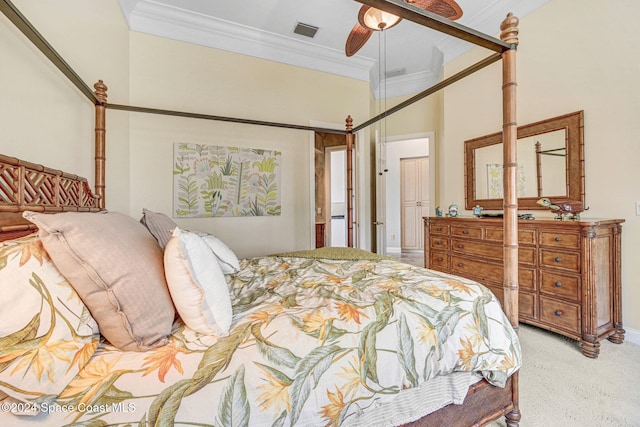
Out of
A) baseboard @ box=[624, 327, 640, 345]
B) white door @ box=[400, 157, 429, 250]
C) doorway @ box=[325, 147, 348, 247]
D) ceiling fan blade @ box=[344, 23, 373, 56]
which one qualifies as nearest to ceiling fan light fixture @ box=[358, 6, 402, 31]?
ceiling fan blade @ box=[344, 23, 373, 56]

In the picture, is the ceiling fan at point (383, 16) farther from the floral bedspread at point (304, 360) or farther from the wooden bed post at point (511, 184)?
the floral bedspread at point (304, 360)

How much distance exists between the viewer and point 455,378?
3.57 ft

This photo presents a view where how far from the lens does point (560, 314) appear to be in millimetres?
2113

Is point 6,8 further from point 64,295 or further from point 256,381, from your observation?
point 256,381

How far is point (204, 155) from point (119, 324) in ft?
8.04

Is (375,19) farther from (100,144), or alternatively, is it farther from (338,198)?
(338,198)

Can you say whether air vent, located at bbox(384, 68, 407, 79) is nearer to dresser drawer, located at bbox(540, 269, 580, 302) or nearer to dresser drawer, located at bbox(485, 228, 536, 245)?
dresser drawer, located at bbox(485, 228, 536, 245)

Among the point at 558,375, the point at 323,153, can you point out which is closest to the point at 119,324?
the point at 558,375

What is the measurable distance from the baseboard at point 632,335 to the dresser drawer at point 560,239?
0.84 meters

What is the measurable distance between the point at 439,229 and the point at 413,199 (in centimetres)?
330

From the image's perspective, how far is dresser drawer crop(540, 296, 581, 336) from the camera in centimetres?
202

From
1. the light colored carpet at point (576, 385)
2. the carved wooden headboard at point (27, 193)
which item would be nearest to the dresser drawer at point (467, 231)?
the light colored carpet at point (576, 385)

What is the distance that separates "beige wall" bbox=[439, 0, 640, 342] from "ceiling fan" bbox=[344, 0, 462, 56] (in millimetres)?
1257

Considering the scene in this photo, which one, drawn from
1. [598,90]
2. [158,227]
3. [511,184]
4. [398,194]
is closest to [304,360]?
[158,227]
